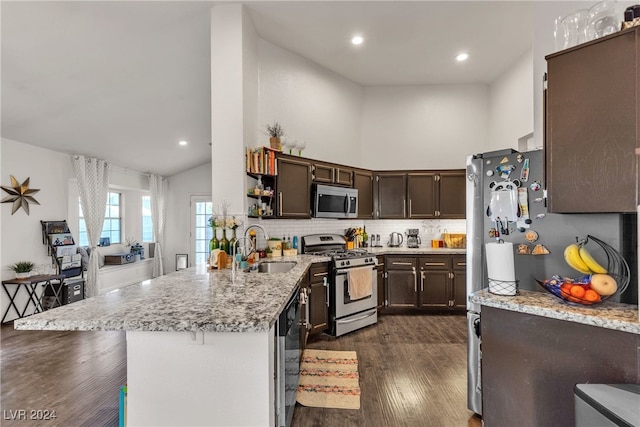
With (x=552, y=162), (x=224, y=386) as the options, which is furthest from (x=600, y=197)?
(x=224, y=386)

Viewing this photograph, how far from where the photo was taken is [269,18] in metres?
3.24

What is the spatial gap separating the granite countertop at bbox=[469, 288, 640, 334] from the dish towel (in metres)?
1.97

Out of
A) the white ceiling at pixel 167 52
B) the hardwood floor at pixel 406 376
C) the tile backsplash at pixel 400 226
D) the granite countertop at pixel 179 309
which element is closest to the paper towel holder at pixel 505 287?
the hardwood floor at pixel 406 376

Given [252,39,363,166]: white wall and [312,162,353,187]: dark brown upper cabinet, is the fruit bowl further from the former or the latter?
[252,39,363,166]: white wall

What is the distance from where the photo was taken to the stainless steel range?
11.6 feet

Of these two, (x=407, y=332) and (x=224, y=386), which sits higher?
(x=224, y=386)

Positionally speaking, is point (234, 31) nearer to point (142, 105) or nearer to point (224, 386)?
point (142, 105)

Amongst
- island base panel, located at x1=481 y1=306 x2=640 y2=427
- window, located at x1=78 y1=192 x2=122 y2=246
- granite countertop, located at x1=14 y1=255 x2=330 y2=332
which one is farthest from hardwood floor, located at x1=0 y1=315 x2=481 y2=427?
window, located at x1=78 y1=192 x2=122 y2=246

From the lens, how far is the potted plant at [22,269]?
4031 mm

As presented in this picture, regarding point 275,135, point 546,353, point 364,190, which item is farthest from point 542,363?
point 364,190

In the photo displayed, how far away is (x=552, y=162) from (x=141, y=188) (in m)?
7.38

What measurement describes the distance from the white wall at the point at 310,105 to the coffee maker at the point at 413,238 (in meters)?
1.44

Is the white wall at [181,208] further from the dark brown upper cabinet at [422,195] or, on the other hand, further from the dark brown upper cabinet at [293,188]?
the dark brown upper cabinet at [422,195]

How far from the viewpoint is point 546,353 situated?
152 cm
